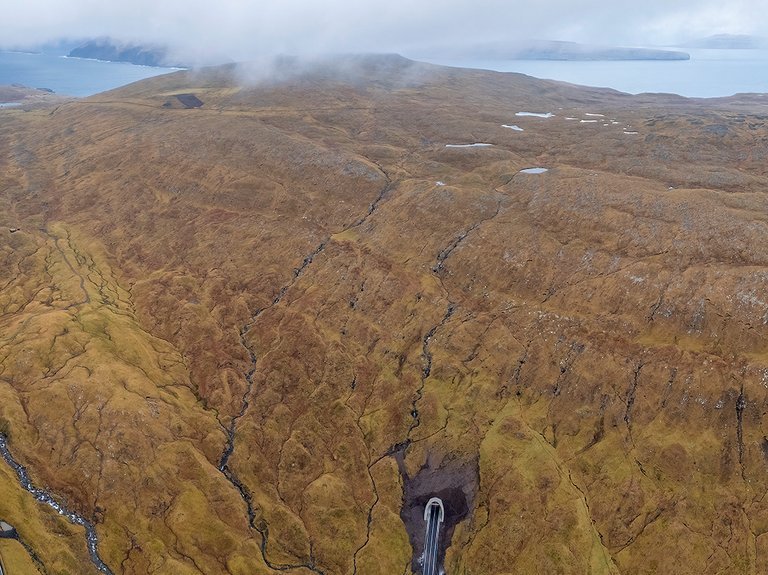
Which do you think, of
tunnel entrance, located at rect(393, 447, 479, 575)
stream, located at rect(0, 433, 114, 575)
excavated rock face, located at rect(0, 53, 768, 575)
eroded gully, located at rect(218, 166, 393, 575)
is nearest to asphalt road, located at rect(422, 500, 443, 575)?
tunnel entrance, located at rect(393, 447, 479, 575)

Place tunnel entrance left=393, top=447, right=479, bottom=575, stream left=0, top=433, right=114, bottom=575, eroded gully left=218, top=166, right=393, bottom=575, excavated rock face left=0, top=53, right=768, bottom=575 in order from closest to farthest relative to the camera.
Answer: stream left=0, top=433, right=114, bottom=575, excavated rock face left=0, top=53, right=768, bottom=575, eroded gully left=218, top=166, right=393, bottom=575, tunnel entrance left=393, top=447, right=479, bottom=575

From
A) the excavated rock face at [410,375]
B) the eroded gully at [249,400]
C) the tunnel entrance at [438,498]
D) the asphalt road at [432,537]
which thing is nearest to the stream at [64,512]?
the excavated rock face at [410,375]

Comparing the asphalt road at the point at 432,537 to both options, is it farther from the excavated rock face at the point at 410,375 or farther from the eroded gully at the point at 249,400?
the eroded gully at the point at 249,400

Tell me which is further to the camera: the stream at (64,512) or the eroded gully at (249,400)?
the eroded gully at (249,400)

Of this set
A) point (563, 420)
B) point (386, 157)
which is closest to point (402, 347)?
point (563, 420)

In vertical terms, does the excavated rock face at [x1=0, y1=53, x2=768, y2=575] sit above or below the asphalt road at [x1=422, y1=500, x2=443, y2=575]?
above

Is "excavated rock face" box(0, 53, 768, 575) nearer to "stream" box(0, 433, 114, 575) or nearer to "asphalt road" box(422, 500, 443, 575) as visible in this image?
"stream" box(0, 433, 114, 575)

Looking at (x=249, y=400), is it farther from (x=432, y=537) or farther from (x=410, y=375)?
(x=432, y=537)

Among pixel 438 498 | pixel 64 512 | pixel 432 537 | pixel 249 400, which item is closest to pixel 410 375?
pixel 438 498

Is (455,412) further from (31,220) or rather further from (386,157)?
(31,220)
